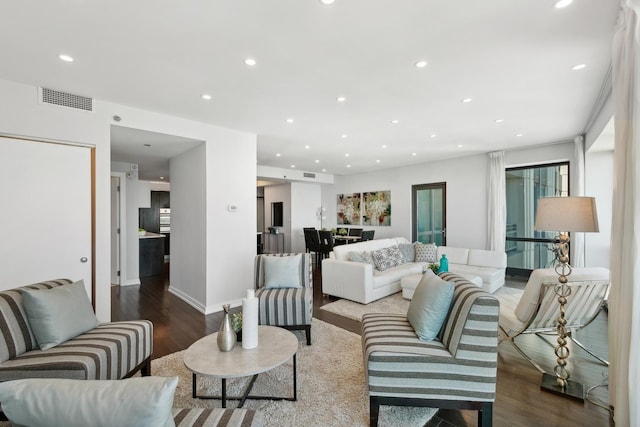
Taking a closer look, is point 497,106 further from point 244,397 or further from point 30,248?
point 30,248

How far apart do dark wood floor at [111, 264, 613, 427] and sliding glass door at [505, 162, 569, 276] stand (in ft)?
7.19

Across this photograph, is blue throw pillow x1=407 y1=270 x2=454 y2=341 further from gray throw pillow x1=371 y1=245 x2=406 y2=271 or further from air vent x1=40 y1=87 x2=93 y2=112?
air vent x1=40 y1=87 x2=93 y2=112

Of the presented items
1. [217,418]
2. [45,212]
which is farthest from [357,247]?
[45,212]

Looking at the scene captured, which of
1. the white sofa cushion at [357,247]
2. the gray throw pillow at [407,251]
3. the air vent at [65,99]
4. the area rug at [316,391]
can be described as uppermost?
the air vent at [65,99]

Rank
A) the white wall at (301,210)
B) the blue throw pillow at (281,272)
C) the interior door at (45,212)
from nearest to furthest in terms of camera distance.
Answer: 1. the interior door at (45,212)
2. the blue throw pillow at (281,272)
3. the white wall at (301,210)

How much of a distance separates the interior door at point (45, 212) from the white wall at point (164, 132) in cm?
9

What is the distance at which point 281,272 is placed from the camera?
3.60 metres

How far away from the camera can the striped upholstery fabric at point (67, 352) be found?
1.75 m

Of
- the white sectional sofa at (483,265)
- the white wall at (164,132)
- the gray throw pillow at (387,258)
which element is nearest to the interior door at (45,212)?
the white wall at (164,132)

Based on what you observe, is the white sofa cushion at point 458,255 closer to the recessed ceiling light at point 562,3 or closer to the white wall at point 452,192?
the white wall at point 452,192

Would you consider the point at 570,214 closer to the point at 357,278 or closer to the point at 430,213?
the point at 357,278

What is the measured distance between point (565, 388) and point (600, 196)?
423 centimetres

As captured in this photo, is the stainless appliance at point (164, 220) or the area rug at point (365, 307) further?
the stainless appliance at point (164, 220)

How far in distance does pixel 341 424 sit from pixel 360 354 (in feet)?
3.32
